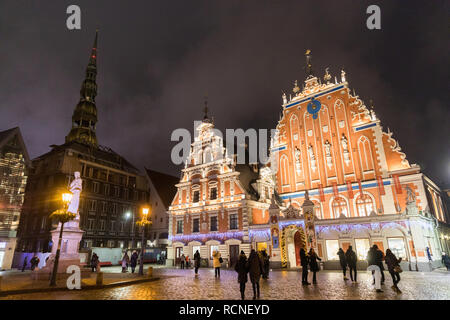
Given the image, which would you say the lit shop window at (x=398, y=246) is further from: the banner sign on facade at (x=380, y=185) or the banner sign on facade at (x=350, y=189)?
the banner sign on facade at (x=350, y=189)

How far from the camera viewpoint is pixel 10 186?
31.0m

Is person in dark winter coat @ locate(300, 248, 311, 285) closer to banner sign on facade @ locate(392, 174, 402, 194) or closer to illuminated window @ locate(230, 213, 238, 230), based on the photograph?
banner sign on facade @ locate(392, 174, 402, 194)

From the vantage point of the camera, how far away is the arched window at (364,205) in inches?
968

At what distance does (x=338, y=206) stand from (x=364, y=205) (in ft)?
7.39

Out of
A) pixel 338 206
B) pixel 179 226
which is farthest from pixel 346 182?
pixel 179 226

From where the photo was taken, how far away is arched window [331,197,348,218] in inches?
1011

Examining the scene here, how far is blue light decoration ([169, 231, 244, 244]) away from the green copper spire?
32837mm

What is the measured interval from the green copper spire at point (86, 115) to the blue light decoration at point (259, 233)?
41.0 metres

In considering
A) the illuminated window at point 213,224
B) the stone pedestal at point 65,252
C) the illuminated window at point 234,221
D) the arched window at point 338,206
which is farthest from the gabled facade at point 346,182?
the stone pedestal at point 65,252
